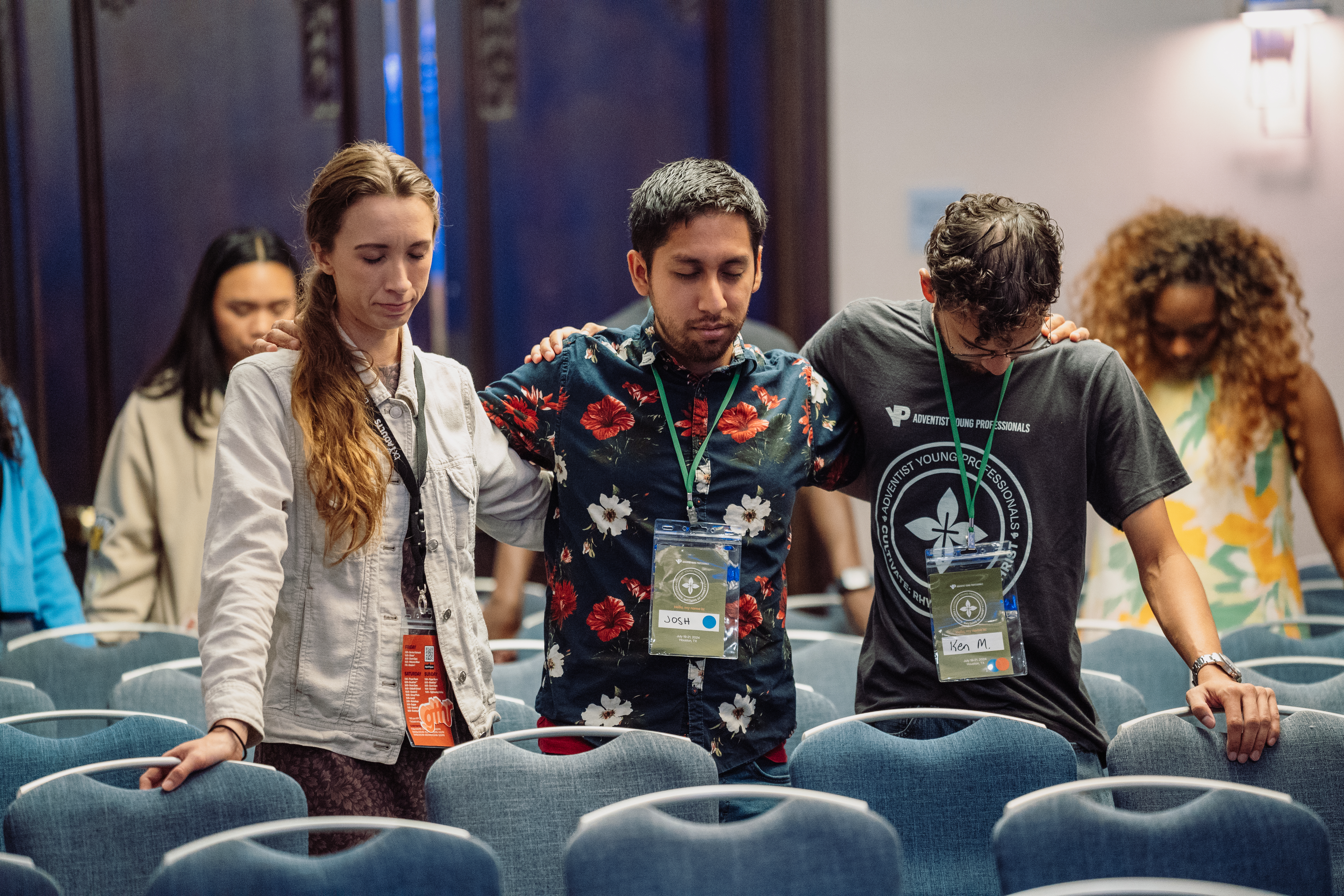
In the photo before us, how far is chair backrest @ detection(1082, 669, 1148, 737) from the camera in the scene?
261cm

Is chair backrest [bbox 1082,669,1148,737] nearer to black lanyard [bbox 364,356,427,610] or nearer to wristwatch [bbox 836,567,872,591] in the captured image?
wristwatch [bbox 836,567,872,591]

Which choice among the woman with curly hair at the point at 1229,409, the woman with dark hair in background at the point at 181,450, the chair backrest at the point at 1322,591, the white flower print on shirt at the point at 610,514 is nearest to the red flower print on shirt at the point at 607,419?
the white flower print on shirt at the point at 610,514

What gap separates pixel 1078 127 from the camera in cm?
472

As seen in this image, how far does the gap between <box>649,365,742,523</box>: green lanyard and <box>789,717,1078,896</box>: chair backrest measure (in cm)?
45

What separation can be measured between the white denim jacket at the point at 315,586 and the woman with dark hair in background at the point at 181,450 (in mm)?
1688

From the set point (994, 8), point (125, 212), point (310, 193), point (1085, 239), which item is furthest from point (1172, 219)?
point (125, 212)

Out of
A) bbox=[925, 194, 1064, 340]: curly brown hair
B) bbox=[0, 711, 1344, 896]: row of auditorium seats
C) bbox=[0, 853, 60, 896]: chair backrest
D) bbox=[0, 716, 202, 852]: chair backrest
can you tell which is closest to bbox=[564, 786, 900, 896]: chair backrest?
bbox=[0, 711, 1344, 896]: row of auditorium seats

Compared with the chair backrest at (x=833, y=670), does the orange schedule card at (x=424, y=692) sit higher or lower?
higher

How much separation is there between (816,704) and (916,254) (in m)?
2.58

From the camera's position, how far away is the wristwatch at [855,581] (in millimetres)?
3230

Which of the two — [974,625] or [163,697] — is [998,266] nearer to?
[974,625]

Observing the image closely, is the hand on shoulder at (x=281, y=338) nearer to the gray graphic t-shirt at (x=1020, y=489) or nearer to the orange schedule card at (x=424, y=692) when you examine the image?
the orange schedule card at (x=424, y=692)

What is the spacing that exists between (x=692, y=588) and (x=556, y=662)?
264mm

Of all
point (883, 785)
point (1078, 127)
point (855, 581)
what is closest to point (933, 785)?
point (883, 785)
